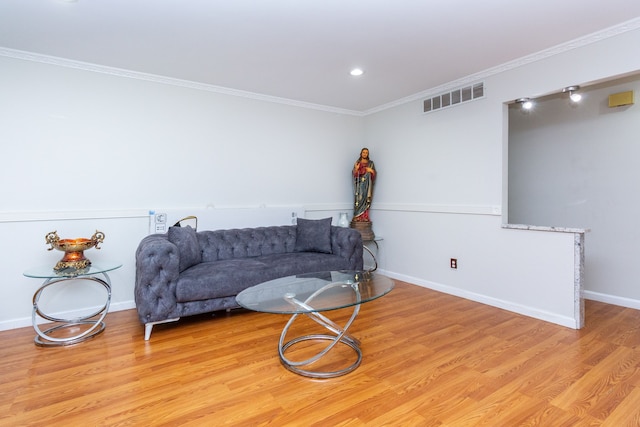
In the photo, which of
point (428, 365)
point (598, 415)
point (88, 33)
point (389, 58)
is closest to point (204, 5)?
point (88, 33)

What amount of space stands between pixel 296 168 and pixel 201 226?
147 cm

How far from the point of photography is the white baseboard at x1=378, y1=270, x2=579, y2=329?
9.61 feet

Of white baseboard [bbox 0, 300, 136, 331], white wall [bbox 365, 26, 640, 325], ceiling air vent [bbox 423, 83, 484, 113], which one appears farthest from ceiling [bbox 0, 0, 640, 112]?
white baseboard [bbox 0, 300, 136, 331]

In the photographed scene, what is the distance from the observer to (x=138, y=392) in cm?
193

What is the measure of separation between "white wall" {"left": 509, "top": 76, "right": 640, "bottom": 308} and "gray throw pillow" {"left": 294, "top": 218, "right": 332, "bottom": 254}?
8.22ft

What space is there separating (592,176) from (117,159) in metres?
4.99

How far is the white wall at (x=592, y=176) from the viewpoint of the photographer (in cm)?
337

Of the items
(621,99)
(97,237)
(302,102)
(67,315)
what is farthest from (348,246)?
(621,99)

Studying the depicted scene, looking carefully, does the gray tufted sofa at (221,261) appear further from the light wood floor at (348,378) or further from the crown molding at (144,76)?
the crown molding at (144,76)

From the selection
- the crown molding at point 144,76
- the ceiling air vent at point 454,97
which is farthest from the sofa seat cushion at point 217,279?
the ceiling air vent at point 454,97

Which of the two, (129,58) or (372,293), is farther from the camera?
(129,58)

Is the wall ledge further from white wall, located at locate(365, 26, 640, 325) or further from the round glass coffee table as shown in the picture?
the round glass coffee table

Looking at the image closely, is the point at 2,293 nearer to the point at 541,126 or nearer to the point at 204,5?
the point at 204,5

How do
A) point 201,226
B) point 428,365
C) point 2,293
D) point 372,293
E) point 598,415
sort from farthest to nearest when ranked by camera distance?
point 201,226
point 2,293
point 372,293
point 428,365
point 598,415
